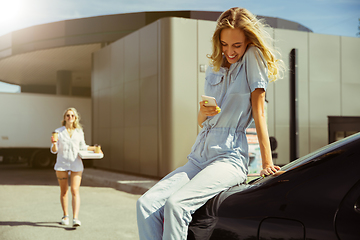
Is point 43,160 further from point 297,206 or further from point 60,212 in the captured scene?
point 297,206

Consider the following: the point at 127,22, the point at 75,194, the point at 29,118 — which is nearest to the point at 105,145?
the point at 29,118

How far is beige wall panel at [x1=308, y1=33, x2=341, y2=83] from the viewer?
1244cm

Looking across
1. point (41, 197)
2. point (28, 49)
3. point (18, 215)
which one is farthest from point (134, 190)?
point (28, 49)

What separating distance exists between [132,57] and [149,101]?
2049 millimetres

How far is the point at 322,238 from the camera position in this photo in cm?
151

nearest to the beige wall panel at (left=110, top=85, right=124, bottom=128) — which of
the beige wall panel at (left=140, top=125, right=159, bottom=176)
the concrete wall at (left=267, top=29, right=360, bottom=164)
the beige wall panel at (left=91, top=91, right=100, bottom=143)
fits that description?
the beige wall panel at (left=91, top=91, right=100, bottom=143)

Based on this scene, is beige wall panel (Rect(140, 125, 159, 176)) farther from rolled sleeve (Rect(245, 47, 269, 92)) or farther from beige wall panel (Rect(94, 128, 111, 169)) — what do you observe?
rolled sleeve (Rect(245, 47, 269, 92))

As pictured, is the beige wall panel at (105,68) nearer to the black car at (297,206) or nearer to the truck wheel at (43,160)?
the truck wheel at (43,160)

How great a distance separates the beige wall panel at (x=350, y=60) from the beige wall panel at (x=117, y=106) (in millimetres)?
7713

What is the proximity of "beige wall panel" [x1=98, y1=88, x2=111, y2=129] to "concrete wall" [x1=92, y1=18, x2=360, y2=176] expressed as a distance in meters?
0.08

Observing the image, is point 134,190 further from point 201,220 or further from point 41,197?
point 201,220

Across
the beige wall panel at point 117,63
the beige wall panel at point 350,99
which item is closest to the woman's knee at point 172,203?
the beige wall panel at point 117,63

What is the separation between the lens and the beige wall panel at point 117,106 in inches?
535

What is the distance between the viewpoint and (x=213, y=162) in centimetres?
201
